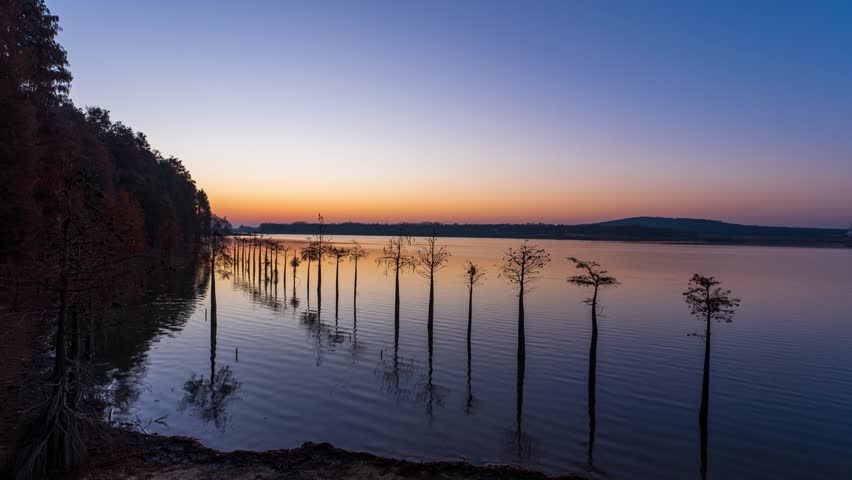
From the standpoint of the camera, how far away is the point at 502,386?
31484 mm

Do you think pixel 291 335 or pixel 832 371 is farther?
pixel 291 335

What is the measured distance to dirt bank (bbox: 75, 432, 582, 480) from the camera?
54.1 feet

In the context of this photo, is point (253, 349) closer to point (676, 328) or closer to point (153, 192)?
point (676, 328)

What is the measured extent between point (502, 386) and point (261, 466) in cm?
1800

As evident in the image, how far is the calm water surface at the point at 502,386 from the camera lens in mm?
22219

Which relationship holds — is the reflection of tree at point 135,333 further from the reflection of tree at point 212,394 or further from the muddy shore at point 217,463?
the muddy shore at point 217,463

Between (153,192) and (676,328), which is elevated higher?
(153,192)

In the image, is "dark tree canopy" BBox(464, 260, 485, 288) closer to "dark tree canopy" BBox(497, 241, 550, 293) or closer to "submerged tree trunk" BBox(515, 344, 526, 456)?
"dark tree canopy" BBox(497, 241, 550, 293)

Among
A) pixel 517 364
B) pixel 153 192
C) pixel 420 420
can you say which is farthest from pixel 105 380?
pixel 153 192

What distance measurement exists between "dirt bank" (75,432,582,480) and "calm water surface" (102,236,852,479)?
249cm

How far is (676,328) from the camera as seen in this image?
5303 cm

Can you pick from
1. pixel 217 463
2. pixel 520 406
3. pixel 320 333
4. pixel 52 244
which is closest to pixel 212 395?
pixel 217 463

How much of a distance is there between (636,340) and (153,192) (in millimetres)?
90922

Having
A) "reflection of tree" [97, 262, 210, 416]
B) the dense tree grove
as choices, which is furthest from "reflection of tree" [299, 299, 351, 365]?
the dense tree grove
